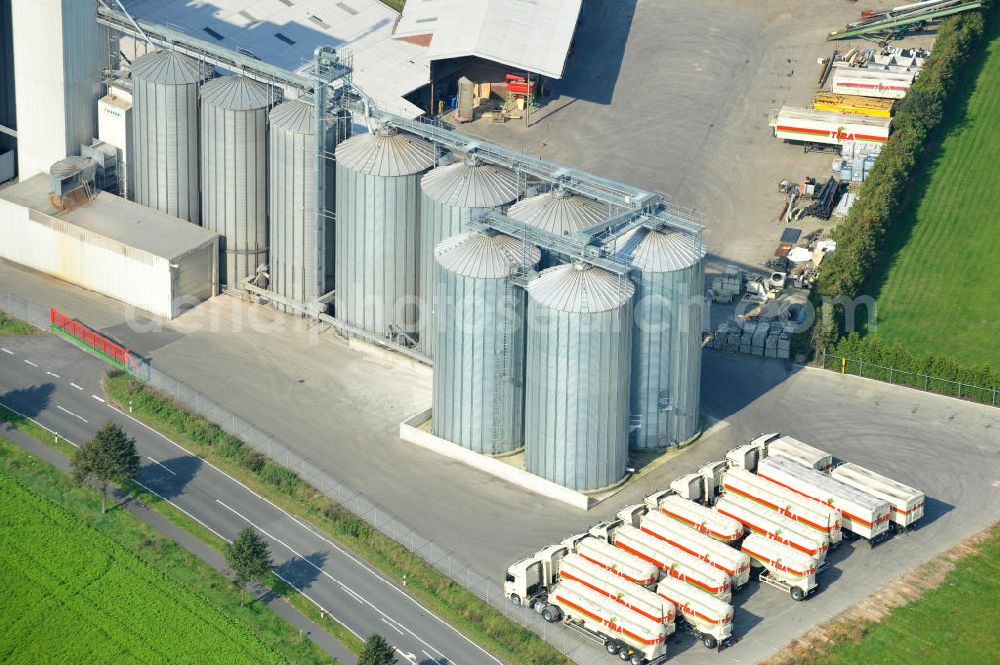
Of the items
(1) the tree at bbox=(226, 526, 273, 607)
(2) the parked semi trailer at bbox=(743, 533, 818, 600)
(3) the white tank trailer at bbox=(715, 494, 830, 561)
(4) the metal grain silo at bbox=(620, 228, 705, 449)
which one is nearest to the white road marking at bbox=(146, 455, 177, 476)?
(1) the tree at bbox=(226, 526, 273, 607)

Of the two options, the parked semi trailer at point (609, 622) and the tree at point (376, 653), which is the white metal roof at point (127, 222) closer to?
the parked semi trailer at point (609, 622)

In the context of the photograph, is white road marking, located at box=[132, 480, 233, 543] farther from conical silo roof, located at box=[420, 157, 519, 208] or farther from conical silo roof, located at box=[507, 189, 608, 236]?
conical silo roof, located at box=[507, 189, 608, 236]

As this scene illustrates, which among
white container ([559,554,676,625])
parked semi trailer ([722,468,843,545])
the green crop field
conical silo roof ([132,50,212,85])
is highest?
conical silo roof ([132,50,212,85])

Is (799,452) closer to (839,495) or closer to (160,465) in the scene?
(839,495)

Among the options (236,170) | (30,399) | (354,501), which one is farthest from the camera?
(236,170)

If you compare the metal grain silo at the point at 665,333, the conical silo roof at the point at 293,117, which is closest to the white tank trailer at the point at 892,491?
the metal grain silo at the point at 665,333

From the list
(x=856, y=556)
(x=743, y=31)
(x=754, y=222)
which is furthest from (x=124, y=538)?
(x=743, y=31)

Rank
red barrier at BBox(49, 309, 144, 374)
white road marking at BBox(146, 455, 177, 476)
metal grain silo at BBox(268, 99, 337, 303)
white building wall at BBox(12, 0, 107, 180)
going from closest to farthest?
white road marking at BBox(146, 455, 177, 476) < red barrier at BBox(49, 309, 144, 374) < metal grain silo at BBox(268, 99, 337, 303) < white building wall at BBox(12, 0, 107, 180)

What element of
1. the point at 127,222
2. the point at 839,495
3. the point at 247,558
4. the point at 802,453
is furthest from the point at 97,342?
the point at 839,495
